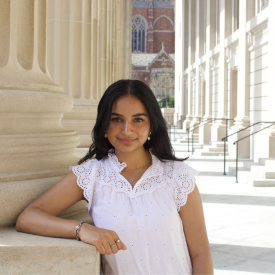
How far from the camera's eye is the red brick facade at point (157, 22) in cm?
7312

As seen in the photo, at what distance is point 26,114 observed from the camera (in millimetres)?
2469

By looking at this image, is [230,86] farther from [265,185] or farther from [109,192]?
[109,192]

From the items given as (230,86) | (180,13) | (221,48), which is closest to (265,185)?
(230,86)

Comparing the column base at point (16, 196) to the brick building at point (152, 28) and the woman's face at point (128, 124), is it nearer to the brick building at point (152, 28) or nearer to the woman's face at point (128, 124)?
the woman's face at point (128, 124)

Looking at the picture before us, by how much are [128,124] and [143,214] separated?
0.54 meters

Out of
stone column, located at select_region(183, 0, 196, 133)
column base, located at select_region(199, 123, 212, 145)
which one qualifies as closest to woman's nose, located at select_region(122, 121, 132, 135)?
column base, located at select_region(199, 123, 212, 145)

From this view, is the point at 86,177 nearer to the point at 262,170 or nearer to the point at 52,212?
the point at 52,212

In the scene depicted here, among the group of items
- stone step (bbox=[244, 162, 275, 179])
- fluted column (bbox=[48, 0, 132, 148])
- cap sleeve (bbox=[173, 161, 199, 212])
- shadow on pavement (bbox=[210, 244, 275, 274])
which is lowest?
shadow on pavement (bbox=[210, 244, 275, 274])

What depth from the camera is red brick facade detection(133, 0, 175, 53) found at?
73.1 meters

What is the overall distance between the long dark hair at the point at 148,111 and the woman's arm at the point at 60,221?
35 centimetres

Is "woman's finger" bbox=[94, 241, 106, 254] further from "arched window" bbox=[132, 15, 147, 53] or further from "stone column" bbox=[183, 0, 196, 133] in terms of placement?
"arched window" bbox=[132, 15, 147, 53]

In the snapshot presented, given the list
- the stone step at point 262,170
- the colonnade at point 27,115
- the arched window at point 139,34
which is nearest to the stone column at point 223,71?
the stone step at point 262,170

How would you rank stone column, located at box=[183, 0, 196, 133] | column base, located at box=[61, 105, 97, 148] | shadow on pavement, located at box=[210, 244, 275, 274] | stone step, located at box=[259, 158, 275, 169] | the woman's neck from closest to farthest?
the woman's neck → shadow on pavement, located at box=[210, 244, 275, 274] → column base, located at box=[61, 105, 97, 148] → stone step, located at box=[259, 158, 275, 169] → stone column, located at box=[183, 0, 196, 133]

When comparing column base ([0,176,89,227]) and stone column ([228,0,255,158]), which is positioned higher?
stone column ([228,0,255,158])
